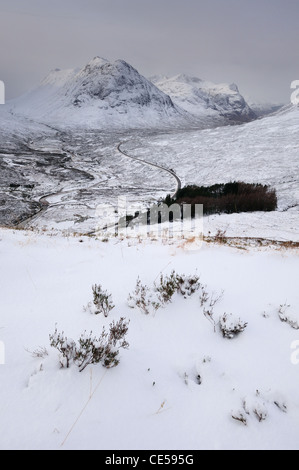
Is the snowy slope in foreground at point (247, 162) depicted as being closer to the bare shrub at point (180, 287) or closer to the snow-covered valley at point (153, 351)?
the snow-covered valley at point (153, 351)

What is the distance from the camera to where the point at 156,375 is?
2.64 m

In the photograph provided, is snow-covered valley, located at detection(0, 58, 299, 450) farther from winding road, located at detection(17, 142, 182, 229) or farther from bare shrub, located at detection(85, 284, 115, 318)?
winding road, located at detection(17, 142, 182, 229)

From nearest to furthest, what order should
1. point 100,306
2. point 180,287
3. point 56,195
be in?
point 100,306 < point 180,287 < point 56,195

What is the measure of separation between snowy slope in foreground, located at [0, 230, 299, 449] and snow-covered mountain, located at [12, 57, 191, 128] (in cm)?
13442

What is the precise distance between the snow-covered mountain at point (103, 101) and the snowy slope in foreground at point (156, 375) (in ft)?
441

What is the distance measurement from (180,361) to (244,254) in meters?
4.22

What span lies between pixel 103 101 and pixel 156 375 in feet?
602

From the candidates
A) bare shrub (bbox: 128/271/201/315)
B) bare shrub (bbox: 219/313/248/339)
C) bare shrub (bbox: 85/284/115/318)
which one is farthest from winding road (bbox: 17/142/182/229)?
bare shrub (bbox: 219/313/248/339)

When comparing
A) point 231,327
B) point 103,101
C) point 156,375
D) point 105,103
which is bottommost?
point 156,375

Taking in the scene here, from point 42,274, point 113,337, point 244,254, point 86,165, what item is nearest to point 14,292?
point 42,274

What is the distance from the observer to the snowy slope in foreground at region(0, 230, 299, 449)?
6.74 ft

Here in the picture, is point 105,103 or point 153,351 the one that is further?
point 105,103

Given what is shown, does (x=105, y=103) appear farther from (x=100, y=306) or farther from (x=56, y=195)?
(x=100, y=306)

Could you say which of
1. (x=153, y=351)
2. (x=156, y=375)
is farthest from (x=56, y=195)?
(x=156, y=375)
